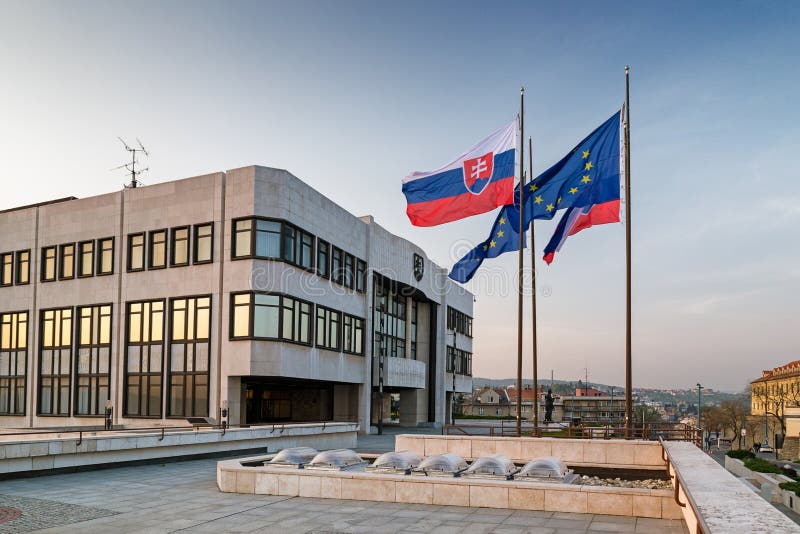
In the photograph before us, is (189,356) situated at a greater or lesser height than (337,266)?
lesser

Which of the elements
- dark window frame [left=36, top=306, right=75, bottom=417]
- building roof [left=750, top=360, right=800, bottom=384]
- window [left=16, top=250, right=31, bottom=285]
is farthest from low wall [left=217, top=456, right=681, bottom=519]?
building roof [left=750, top=360, right=800, bottom=384]

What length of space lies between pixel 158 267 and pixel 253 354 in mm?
8313

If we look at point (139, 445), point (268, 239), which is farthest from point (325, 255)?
point (139, 445)

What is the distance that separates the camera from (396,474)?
19.1 metres

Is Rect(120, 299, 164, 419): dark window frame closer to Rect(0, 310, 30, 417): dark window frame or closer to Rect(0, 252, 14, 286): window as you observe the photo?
Rect(0, 310, 30, 417): dark window frame

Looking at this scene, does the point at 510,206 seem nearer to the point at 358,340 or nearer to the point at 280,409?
the point at 358,340

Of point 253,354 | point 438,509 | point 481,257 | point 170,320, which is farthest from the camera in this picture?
point 170,320

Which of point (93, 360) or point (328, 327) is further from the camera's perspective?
point (328, 327)

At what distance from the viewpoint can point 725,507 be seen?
8.24 m

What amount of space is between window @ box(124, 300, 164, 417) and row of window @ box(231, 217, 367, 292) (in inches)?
259

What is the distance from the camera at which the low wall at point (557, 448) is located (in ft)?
81.6

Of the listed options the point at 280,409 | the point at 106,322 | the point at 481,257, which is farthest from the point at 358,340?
the point at 481,257

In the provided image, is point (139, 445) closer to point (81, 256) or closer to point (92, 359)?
point (92, 359)

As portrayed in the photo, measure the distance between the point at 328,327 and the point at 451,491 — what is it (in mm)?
29553
